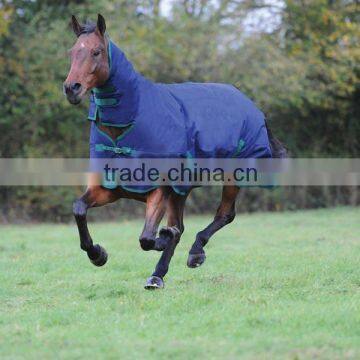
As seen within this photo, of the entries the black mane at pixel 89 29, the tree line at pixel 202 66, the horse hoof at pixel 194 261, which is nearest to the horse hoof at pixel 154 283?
the horse hoof at pixel 194 261

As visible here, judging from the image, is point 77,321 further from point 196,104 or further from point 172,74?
point 172,74

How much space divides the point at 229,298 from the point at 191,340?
1441 millimetres

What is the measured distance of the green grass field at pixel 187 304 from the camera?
4562mm

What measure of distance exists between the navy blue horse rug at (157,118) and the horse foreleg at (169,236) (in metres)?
0.50

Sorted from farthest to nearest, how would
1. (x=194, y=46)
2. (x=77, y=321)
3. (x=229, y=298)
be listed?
1. (x=194, y=46)
2. (x=229, y=298)
3. (x=77, y=321)

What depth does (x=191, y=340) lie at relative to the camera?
15.5 ft

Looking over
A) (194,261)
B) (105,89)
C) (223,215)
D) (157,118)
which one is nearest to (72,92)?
(105,89)

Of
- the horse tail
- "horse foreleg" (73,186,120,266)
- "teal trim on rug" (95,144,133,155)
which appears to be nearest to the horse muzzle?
"teal trim on rug" (95,144,133,155)

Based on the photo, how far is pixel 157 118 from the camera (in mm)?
6301

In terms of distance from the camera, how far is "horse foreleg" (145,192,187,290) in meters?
6.65

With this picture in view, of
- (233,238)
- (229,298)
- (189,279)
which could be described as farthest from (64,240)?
(229,298)

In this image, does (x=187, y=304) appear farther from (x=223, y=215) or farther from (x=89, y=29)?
(x=89, y=29)

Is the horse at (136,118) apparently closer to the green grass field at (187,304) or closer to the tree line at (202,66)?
the green grass field at (187,304)

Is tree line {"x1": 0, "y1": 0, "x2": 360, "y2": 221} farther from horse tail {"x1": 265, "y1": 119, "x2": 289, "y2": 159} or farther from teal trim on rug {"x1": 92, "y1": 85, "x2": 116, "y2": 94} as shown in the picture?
teal trim on rug {"x1": 92, "y1": 85, "x2": 116, "y2": 94}
